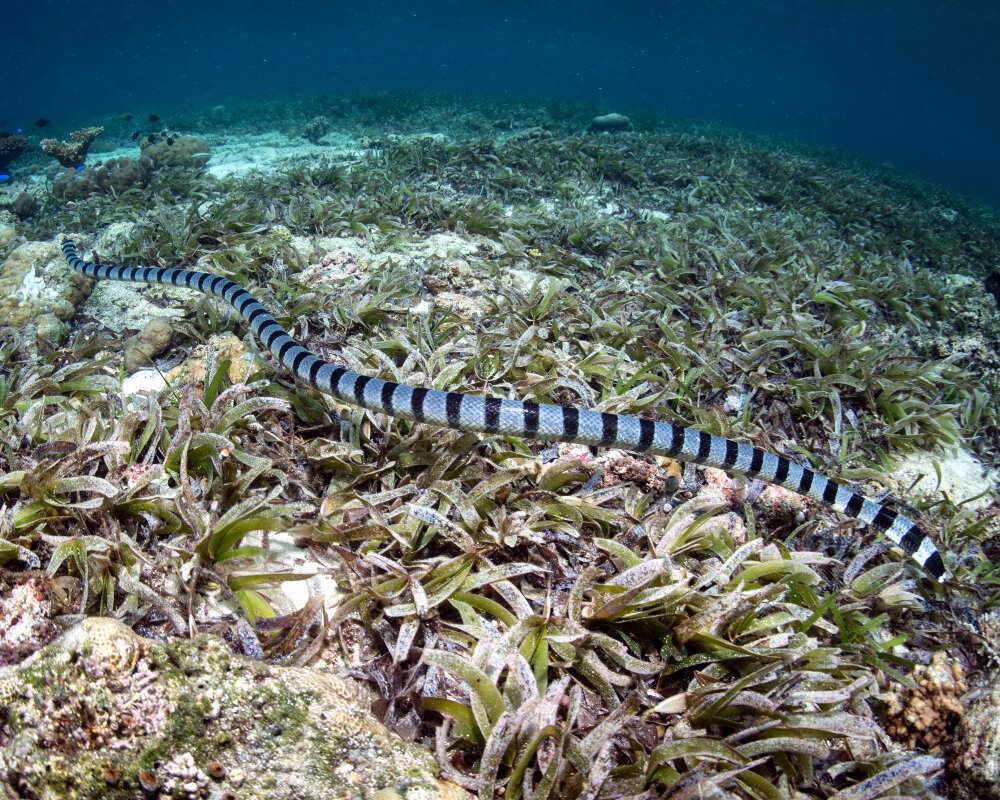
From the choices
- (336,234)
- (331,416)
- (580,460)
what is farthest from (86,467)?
(336,234)

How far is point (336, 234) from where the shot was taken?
217 inches

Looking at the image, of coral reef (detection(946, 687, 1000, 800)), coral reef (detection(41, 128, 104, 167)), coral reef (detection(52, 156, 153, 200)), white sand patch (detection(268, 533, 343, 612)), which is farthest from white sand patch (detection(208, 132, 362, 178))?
coral reef (detection(946, 687, 1000, 800))

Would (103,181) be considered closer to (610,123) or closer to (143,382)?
(143,382)

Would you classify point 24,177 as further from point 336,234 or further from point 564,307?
point 564,307

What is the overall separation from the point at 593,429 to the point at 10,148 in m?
18.9

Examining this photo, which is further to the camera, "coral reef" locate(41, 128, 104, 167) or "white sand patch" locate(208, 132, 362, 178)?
"coral reef" locate(41, 128, 104, 167)

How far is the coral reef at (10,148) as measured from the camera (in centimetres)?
1401

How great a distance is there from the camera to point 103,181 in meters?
8.26

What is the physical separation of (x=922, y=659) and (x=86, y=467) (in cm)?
403

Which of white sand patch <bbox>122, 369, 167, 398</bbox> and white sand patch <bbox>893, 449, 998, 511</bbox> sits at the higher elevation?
white sand patch <bbox>122, 369, 167, 398</bbox>

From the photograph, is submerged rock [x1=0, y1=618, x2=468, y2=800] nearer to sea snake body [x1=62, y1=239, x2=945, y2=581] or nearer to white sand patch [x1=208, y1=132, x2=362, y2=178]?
sea snake body [x1=62, y1=239, x2=945, y2=581]

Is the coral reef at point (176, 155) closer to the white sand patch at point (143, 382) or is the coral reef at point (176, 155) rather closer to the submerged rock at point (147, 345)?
the submerged rock at point (147, 345)

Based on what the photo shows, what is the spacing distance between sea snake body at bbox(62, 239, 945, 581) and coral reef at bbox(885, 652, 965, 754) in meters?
0.99

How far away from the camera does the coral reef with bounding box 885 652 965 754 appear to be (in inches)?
82.9
